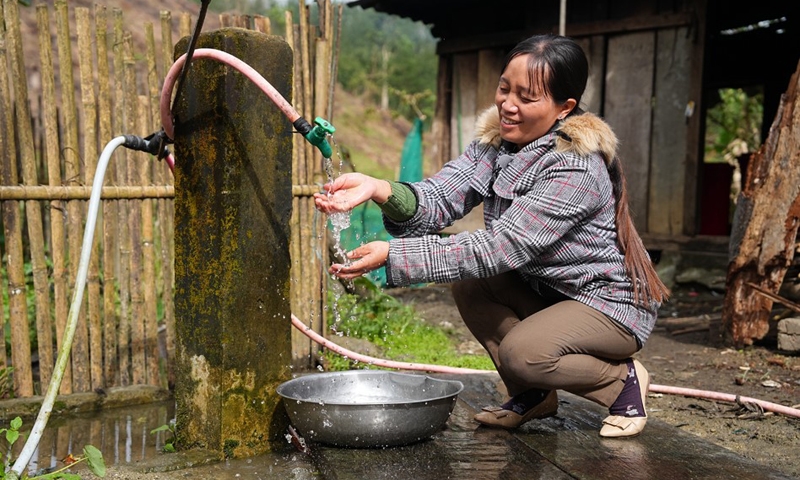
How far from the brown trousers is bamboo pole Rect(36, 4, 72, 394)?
1946mm

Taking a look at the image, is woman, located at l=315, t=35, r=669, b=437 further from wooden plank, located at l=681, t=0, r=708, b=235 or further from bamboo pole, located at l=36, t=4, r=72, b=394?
wooden plank, located at l=681, t=0, r=708, b=235

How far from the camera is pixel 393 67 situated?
4297 centimetres

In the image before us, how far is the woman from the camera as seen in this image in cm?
261

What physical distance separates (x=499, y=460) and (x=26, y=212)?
7.77 ft

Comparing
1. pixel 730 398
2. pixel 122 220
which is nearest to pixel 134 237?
pixel 122 220

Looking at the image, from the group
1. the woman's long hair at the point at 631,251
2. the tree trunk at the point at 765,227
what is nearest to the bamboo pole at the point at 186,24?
the woman's long hair at the point at 631,251

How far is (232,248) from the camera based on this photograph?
2.70m

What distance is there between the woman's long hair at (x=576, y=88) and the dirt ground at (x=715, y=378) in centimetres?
82

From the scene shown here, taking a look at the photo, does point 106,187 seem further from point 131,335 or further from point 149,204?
point 131,335

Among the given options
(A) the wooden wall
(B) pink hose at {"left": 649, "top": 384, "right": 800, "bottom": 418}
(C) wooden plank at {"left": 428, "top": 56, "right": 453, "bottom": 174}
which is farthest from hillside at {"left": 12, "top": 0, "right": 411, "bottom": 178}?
(B) pink hose at {"left": 649, "top": 384, "right": 800, "bottom": 418}

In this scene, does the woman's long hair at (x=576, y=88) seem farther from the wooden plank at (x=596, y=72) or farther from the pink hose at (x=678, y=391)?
the wooden plank at (x=596, y=72)

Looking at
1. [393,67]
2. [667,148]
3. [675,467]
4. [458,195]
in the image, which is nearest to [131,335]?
[458,195]

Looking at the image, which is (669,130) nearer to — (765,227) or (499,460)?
(765,227)

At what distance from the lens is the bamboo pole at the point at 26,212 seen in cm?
359
